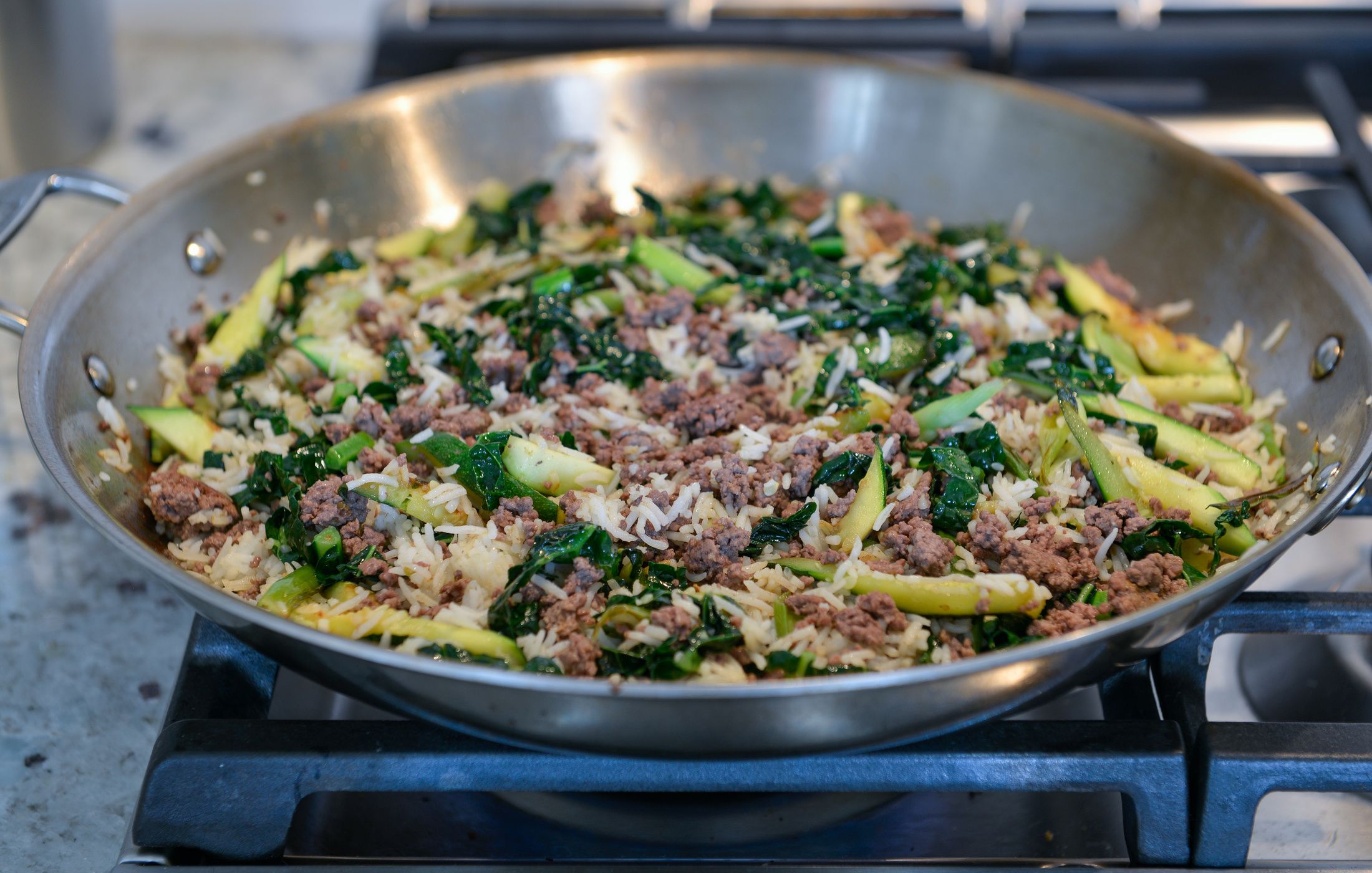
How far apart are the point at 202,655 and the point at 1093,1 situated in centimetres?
220

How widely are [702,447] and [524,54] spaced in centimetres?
125

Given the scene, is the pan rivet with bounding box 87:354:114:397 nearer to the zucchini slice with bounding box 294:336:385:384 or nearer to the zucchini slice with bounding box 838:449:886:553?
the zucchini slice with bounding box 294:336:385:384

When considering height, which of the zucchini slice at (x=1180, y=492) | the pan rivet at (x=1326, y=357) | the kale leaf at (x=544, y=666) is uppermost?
the pan rivet at (x=1326, y=357)

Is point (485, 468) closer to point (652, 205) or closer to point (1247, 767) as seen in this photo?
point (652, 205)

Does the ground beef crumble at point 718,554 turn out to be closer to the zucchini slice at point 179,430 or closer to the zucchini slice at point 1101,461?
the zucchini slice at point 1101,461

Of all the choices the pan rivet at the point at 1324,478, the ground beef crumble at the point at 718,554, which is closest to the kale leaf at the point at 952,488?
the ground beef crumble at the point at 718,554

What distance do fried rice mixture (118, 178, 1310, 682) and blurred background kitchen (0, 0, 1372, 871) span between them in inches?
12.9

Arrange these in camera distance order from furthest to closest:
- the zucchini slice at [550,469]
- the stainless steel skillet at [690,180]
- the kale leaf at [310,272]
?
1. the kale leaf at [310,272]
2. the zucchini slice at [550,469]
3. the stainless steel skillet at [690,180]

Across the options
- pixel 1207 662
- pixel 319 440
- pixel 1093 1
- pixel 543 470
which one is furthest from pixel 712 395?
pixel 1093 1

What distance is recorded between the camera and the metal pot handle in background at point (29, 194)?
4.04ft

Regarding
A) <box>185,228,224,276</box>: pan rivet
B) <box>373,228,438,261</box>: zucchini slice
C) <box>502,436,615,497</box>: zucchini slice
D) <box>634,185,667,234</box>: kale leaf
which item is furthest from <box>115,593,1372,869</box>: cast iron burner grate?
<box>634,185,667,234</box>: kale leaf

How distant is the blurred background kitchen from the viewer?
6.16 feet

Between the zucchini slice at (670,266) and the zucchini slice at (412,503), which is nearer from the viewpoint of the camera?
the zucchini slice at (412,503)

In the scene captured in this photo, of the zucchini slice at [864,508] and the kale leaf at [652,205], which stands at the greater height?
the kale leaf at [652,205]
